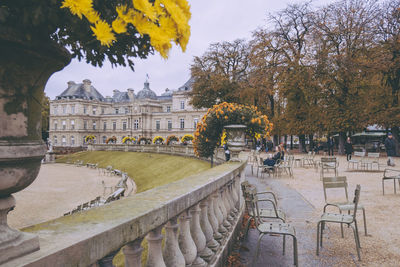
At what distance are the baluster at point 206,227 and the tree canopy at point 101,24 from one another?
189cm

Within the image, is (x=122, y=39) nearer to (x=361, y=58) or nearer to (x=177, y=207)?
(x=177, y=207)

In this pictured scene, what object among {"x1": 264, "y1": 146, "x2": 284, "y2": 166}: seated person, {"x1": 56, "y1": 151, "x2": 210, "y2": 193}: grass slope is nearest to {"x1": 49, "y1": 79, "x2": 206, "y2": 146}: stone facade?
{"x1": 56, "y1": 151, "x2": 210, "y2": 193}: grass slope

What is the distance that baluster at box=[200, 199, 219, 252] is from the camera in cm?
301

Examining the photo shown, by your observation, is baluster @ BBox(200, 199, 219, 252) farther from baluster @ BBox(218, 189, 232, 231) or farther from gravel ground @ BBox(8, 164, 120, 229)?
gravel ground @ BBox(8, 164, 120, 229)

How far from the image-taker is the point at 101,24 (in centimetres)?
124

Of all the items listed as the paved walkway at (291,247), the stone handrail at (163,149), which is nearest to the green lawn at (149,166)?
the stone handrail at (163,149)

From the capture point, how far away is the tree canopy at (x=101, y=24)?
3.76 feet

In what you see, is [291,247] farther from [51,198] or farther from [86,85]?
[86,85]

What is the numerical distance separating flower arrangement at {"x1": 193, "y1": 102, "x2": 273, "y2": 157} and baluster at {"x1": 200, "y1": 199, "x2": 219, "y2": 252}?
5783mm

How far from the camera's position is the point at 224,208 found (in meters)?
3.95

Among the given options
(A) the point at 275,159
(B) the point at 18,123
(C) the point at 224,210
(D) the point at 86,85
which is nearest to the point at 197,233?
(C) the point at 224,210

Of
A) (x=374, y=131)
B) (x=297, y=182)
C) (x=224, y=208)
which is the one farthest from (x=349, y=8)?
(x=224, y=208)

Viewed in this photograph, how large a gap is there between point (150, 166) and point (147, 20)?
2584 centimetres

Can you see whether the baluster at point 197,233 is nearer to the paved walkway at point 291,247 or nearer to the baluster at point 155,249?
the baluster at point 155,249
